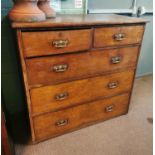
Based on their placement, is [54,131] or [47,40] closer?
[47,40]

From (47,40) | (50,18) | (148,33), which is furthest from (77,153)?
(148,33)

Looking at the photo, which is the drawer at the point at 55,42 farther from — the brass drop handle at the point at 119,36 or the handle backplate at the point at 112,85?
the handle backplate at the point at 112,85

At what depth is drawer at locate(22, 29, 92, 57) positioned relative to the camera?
0.97 m

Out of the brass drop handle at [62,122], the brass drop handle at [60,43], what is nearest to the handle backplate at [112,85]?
the brass drop handle at [62,122]

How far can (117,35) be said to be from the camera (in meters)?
1.23

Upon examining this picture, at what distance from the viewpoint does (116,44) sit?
1.26 m

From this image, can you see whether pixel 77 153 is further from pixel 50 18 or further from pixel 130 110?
pixel 50 18

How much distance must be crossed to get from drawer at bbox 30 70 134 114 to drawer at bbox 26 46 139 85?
0.06m

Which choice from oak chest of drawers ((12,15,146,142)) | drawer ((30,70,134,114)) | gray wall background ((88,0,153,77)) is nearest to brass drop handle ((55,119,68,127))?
oak chest of drawers ((12,15,146,142))

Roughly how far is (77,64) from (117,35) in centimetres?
37

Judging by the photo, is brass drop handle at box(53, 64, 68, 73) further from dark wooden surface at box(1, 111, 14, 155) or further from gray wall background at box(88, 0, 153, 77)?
gray wall background at box(88, 0, 153, 77)

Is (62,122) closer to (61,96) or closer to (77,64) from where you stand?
(61,96)

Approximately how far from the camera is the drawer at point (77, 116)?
129 cm

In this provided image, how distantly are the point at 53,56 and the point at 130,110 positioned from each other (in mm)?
1117
